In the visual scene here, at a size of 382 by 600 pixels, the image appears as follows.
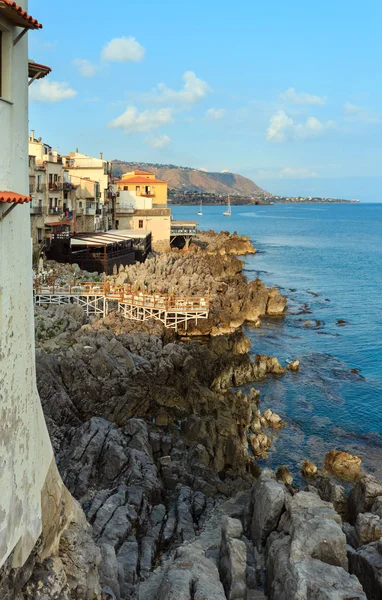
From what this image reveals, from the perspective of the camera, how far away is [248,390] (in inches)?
1202

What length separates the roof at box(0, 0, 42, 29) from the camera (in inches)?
320

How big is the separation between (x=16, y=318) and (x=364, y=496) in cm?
1182

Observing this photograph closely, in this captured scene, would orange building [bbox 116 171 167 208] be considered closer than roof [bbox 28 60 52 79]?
No

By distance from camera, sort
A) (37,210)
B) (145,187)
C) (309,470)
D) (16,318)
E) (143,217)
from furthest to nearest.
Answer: (145,187)
(143,217)
(37,210)
(309,470)
(16,318)

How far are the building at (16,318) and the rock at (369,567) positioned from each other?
7037mm

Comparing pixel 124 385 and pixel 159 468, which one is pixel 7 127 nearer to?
pixel 159 468

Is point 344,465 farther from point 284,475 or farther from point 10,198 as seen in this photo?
point 10,198

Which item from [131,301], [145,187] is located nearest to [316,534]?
[131,301]

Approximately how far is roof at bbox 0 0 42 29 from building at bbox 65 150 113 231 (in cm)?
5709

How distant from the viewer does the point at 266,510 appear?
14.3 meters

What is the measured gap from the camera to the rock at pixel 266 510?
1412cm

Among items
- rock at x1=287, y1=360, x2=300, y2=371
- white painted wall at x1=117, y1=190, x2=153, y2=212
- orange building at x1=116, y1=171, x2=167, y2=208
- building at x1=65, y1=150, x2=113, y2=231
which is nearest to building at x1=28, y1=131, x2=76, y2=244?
building at x1=65, y1=150, x2=113, y2=231

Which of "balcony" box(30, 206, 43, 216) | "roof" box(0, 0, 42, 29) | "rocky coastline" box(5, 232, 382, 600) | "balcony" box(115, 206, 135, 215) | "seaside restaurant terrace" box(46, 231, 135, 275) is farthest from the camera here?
"balcony" box(115, 206, 135, 215)

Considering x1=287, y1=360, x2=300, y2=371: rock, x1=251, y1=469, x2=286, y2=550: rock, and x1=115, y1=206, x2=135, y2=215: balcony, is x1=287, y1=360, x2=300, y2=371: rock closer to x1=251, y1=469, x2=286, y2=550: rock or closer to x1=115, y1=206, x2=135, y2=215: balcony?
x1=251, y1=469, x2=286, y2=550: rock
